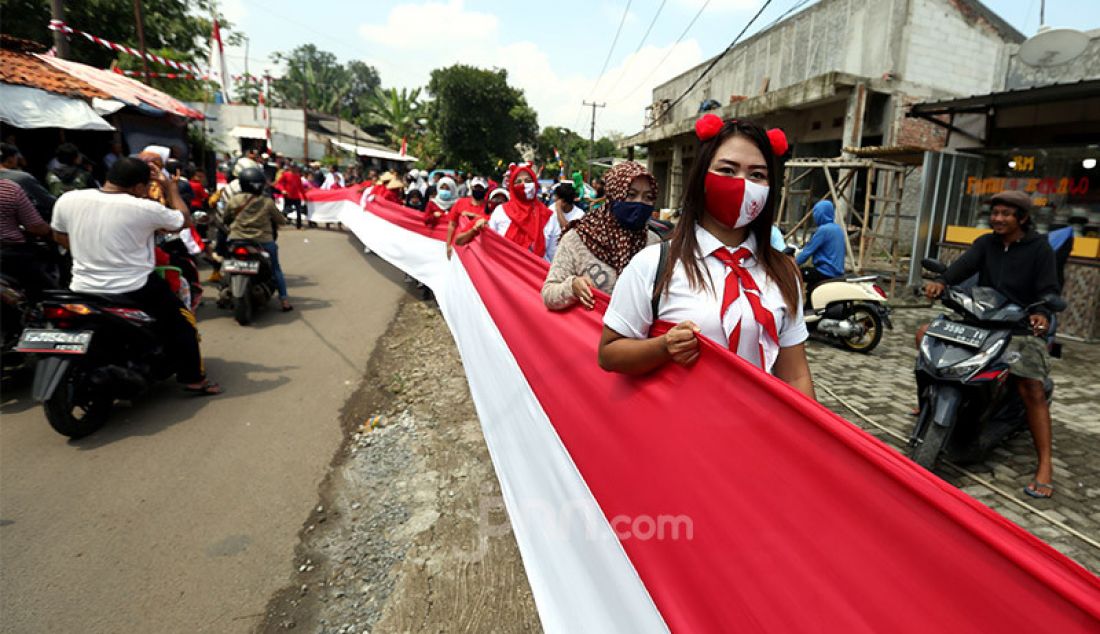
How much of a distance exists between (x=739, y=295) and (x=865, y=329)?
5979mm

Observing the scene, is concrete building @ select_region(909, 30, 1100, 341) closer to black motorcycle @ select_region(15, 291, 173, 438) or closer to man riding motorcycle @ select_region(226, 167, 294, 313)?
man riding motorcycle @ select_region(226, 167, 294, 313)

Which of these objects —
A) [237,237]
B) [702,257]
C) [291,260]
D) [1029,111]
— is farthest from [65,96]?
[1029,111]

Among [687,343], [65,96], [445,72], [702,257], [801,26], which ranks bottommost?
[687,343]

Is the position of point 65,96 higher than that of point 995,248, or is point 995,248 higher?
point 65,96

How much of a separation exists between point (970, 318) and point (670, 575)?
11.2 ft

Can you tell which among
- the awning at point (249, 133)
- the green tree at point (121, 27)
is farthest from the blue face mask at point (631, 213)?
the awning at point (249, 133)

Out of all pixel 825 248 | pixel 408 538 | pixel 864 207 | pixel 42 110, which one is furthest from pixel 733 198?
pixel 864 207

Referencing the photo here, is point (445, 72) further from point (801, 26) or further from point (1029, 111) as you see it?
point (1029, 111)

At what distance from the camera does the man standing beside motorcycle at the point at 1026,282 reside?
A: 144 inches

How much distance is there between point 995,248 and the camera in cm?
406

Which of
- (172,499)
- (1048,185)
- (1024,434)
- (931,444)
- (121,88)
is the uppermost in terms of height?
(121,88)

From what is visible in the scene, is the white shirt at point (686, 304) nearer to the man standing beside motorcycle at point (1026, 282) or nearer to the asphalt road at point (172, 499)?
the asphalt road at point (172, 499)

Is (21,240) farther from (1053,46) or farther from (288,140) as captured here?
(288,140)

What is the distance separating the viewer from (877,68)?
14.6 m
